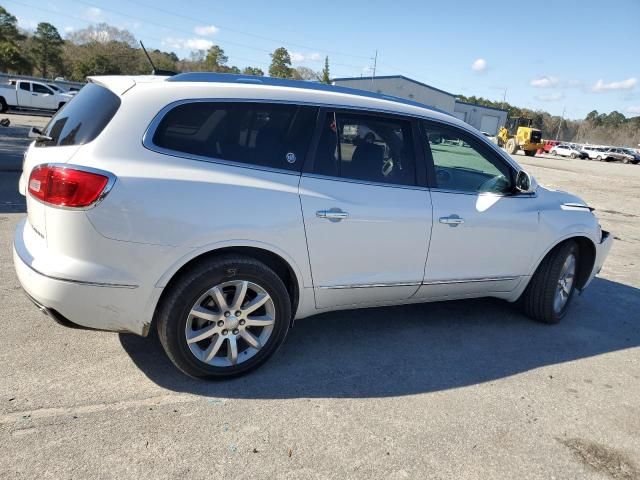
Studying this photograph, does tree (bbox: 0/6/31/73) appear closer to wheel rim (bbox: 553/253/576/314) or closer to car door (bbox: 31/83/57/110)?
car door (bbox: 31/83/57/110)

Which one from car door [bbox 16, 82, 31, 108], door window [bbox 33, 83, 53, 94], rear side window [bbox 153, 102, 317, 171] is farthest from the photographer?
door window [bbox 33, 83, 53, 94]

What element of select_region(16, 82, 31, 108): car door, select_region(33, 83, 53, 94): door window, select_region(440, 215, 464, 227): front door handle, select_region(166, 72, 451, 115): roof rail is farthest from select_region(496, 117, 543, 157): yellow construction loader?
select_region(166, 72, 451, 115): roof rail

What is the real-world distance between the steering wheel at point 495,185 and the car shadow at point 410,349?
1226mm

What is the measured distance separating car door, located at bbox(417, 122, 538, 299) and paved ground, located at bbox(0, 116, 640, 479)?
53 cm

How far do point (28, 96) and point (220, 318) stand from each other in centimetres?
3093

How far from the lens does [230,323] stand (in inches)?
121

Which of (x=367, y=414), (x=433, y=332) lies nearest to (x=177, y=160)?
(x=367, y=414)

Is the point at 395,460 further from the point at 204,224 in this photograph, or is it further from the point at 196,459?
the point at 204,224

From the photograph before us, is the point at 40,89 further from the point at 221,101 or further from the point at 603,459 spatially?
the point at 603,459

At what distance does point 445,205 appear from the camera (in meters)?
3.69

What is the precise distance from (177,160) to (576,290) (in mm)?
4110

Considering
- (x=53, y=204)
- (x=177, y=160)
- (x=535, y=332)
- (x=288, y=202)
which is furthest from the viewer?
(x=535, y=332)

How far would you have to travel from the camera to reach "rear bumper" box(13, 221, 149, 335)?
8.82 ft

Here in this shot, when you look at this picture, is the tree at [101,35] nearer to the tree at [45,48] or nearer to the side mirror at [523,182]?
the tree at [45,48]
